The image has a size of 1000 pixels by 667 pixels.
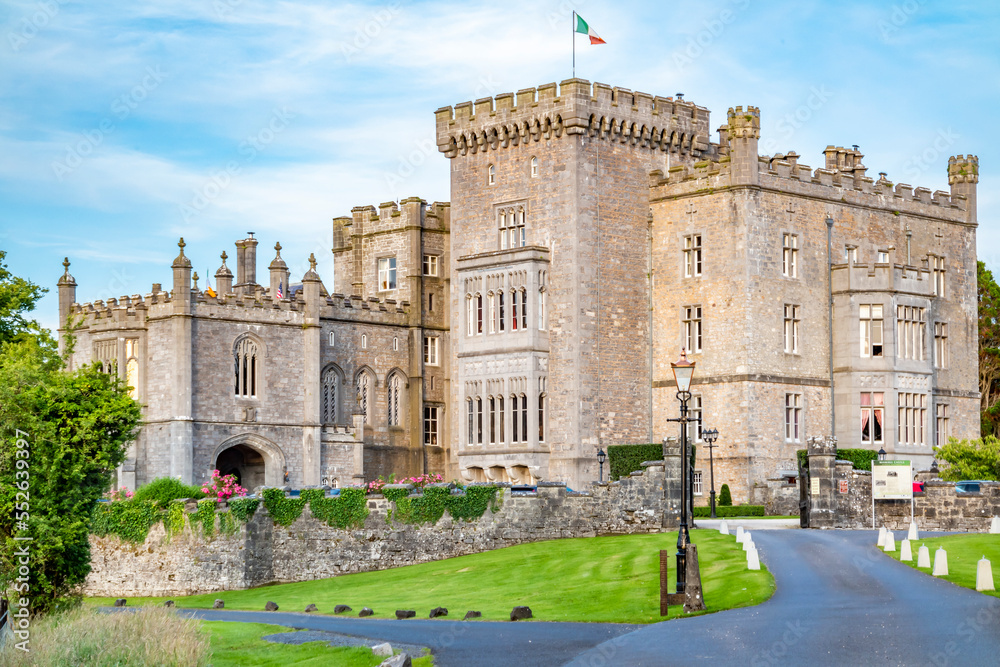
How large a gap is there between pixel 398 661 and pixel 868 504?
88.0ft

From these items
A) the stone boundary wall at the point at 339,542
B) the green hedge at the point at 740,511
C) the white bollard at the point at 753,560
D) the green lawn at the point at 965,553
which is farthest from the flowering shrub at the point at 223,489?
the green lawn at the point at 965,553

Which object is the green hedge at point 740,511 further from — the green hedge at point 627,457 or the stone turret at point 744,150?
the stone turret at point 744,150

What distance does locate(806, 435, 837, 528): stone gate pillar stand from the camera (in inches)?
1809

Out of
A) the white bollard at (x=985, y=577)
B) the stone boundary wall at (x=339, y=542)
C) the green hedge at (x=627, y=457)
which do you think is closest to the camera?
the white bollard at (x=985, y=577)

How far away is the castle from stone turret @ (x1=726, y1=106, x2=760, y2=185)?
0.09 meters

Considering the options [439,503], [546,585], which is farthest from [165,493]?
[546,585]

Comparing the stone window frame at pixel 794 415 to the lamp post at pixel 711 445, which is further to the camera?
the stone window frame at pixel 794 415

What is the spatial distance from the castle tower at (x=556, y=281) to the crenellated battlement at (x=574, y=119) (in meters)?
0.06

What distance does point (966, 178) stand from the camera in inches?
2687

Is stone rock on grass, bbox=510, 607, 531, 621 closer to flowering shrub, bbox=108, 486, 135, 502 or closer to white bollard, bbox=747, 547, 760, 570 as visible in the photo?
white bollard, bbox=747, 547, 760, 570

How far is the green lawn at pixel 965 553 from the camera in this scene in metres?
32.0

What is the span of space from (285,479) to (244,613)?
24735 millimetres

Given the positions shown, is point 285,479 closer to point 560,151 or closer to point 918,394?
point 560,151

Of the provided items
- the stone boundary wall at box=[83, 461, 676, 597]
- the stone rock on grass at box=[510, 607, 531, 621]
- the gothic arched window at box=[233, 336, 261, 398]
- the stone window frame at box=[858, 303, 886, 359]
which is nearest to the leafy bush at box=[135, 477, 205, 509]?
the stone boundary wall at box=[83, 461, 676, 597]
